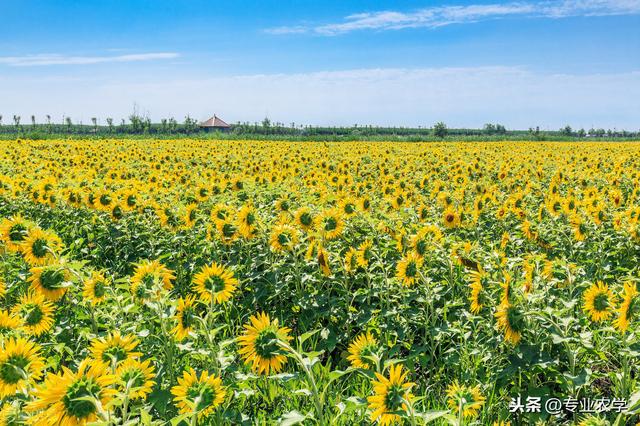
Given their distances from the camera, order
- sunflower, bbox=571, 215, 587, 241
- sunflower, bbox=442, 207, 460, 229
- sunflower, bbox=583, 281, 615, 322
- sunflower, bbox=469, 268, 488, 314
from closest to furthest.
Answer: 1. sunflower, bbox=583, 281, 615, 322
2. sunflower, bbox=469, 268, 488, 314
3. sunflower, bbox=571, 215, 587, 241
4. sunflower, bbox=442, 207, 460, 229

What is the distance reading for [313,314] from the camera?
3.99 meters

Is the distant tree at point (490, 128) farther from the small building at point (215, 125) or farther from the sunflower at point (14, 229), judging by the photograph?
the sunflower at point (14, 229)

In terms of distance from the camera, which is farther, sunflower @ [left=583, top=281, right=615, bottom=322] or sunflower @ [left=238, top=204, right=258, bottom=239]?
sunflower @ [left=238, top=204, right=258, bottom=239]

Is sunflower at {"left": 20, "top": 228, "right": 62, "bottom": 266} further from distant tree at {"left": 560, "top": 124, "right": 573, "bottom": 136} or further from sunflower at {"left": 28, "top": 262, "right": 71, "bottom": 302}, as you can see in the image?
distant tree at {"left": 560, "top": 124, "right": 573, "bottom": 136}

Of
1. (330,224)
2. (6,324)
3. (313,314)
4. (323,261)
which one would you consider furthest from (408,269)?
(6,324)

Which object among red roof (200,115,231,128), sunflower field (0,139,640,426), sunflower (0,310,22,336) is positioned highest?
red roof (200,115,231,128)

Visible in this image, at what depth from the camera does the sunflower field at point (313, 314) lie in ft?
6.38

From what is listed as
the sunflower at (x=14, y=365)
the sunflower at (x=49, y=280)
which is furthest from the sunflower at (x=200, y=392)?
the sunflower at (x=49, y=280)

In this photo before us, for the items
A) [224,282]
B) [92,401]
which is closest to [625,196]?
[224,282]

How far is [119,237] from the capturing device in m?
5.84

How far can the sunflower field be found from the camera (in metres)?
1.94

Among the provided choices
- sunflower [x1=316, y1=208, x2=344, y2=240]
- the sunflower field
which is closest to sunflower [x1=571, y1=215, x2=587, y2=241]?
the sunflower field

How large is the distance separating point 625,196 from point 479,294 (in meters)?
6.31

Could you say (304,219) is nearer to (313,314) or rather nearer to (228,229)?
(228,229)
